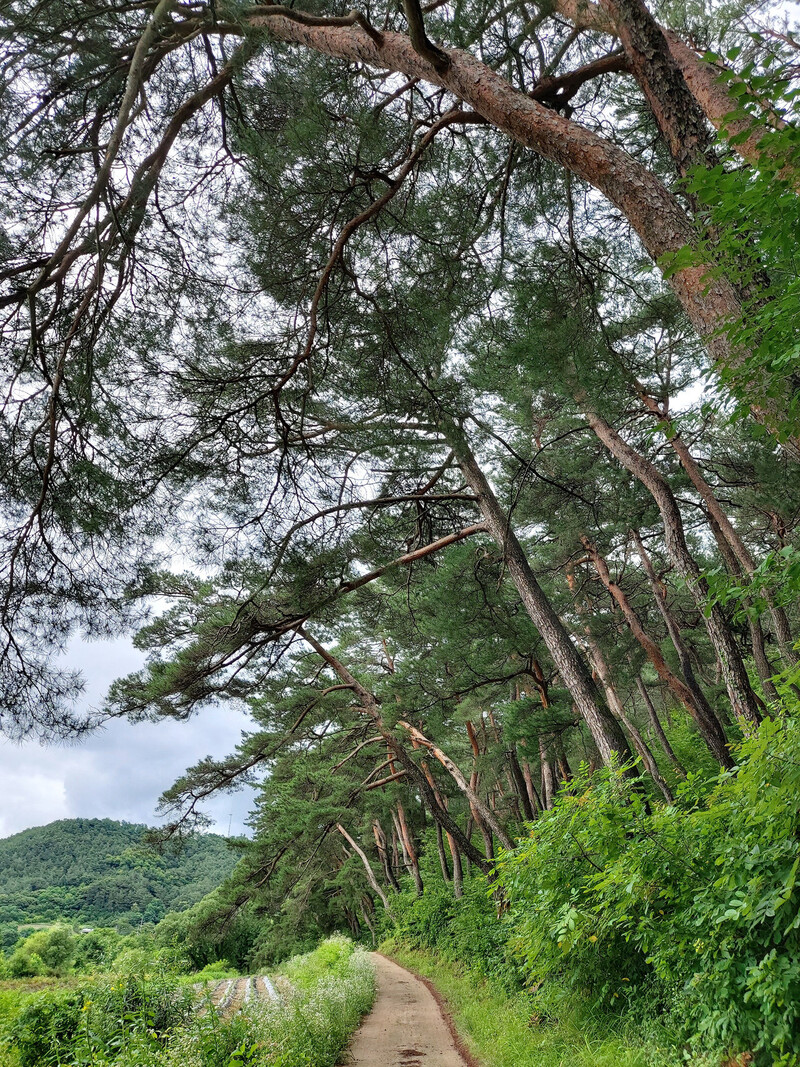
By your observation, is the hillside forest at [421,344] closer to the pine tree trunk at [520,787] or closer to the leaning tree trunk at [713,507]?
the leaning tree trunk at [713,507]

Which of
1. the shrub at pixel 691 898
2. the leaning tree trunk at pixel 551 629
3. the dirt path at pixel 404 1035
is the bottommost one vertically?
the dirt path at pixel 404 1035

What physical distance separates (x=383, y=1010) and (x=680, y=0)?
522 inches

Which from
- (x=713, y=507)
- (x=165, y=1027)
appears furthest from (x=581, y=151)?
(x=165, y=1027)

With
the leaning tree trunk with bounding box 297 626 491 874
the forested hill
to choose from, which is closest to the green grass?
the leaning tree trunk with bounding box 297 626 491 874

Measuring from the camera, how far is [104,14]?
14.0ft

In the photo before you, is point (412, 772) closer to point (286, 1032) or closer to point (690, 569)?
point (286, 1032)

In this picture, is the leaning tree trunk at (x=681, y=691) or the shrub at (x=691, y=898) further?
the leaning tree trunk at (x=681, y=691)

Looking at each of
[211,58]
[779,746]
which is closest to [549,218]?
[211,58]

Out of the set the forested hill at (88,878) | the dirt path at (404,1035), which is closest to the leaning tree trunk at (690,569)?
the dirt path at (404,1035)

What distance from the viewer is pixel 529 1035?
541 cm

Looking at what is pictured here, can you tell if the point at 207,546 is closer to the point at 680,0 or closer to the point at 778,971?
the point at 778,971

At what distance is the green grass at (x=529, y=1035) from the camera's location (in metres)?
3.92

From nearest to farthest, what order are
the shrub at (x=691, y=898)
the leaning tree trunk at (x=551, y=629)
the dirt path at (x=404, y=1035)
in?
1. the shrub at (x=691, y=898)
2. the leaning tree trunk at (x=551, y=629)
3. the dirt path at (x=404, y=1035)

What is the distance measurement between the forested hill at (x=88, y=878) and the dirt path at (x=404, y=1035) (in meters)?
30.6
